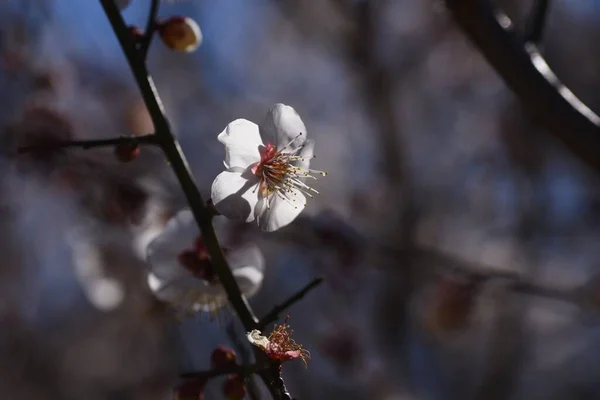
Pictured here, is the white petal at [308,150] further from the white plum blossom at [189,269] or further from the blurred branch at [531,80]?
the blurred branch at [531,80]

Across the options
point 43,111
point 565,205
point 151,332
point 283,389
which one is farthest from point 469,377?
point 283,389

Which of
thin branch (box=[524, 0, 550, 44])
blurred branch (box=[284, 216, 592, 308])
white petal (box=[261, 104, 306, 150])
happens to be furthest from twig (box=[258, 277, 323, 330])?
blurred branch (box=[284, 216, 592, 308])

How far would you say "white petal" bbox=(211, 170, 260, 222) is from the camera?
836 mm

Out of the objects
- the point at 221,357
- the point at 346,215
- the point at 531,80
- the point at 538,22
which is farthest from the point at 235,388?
the point at 346,215

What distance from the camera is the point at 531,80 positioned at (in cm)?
117

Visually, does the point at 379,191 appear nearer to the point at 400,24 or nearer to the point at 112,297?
the point at 400,24

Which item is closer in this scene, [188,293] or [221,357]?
[221,357]

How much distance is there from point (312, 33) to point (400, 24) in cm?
63

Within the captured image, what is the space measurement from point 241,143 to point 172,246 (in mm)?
323

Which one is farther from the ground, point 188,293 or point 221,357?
point 188,293

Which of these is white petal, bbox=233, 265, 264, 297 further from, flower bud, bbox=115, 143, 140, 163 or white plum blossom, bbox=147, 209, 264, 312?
flower bud, bbox=115, 143, 140, 163

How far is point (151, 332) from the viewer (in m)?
3.40

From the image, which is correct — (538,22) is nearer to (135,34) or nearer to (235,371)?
(135,34)

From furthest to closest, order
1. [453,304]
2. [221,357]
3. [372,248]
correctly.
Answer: [372,248]
[453,304]
[221,357]
